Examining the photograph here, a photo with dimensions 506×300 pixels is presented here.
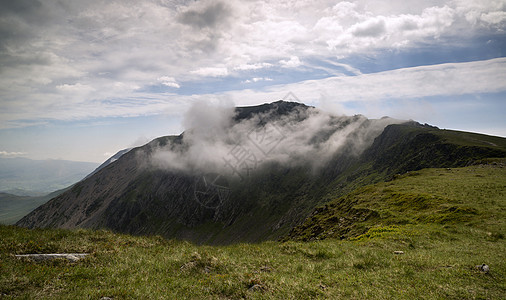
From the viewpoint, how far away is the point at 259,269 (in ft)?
50.9

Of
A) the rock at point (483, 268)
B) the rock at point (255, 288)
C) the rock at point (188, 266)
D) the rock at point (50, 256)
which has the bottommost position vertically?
the rock at point (483, 268)

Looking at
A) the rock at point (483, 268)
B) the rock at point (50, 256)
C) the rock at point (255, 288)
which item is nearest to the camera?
the rock at point (255, 288)

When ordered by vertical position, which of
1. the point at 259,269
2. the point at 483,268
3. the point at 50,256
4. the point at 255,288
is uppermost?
the point at 50,256

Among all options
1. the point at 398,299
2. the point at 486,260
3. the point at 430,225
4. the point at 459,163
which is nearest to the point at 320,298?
the point at 398,299

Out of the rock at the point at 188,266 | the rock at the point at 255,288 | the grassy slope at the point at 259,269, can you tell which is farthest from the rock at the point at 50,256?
the rock at the point at 255,288

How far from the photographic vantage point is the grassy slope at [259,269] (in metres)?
11.6

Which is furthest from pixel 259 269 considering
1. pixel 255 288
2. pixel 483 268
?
pixel 483 268

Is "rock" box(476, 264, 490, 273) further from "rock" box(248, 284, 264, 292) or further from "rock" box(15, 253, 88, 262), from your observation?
"rock" box(15, 253, 88, 262)

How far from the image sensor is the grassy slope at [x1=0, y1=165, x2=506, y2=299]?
38.2 feet

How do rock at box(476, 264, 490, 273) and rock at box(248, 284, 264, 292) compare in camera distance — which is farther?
rock at box(476, 264, 490, 273)

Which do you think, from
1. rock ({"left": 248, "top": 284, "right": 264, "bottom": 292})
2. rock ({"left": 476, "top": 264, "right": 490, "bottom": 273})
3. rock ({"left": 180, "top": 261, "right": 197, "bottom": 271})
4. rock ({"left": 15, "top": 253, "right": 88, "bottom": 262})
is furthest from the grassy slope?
rock ({"left": 15, "top": 253, "right": 88, "bottom": 262})

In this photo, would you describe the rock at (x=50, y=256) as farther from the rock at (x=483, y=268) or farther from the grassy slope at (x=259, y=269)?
the rock at (x=483, y=268)

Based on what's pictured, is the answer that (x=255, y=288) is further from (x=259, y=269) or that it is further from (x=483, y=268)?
(x=483, y=268)

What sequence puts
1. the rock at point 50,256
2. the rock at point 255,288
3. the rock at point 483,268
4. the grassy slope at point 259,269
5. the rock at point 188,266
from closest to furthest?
the grassy slope at point 259,269 → the rock at point 255,288 → the rock at point 50,256 → the rock at point 483,268 → the rock at point 188,266
